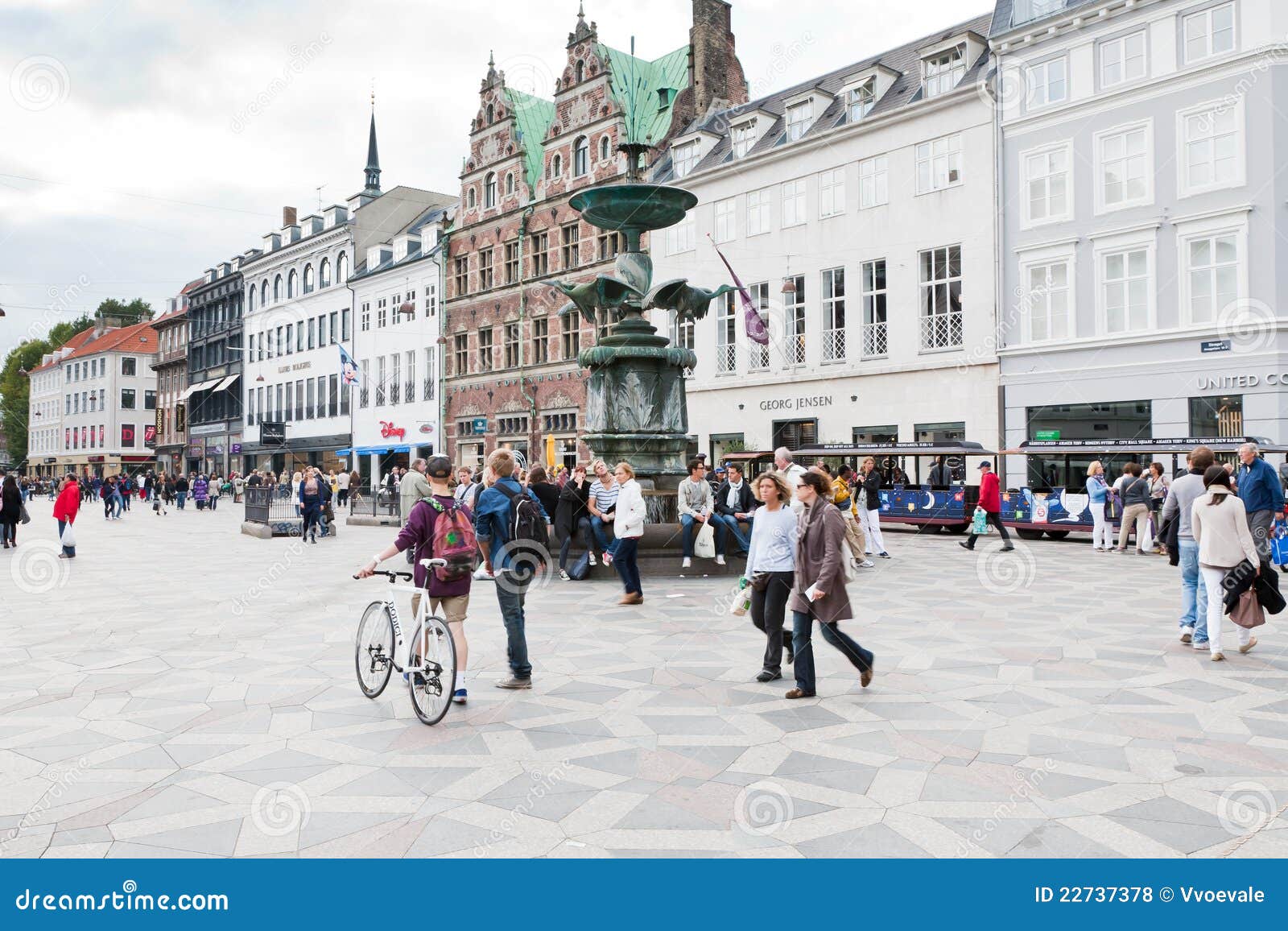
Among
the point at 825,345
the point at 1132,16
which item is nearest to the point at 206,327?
the point at 825,345

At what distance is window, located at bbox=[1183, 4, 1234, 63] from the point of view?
2364 centimetres

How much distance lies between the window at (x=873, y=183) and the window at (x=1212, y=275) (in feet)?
30.5

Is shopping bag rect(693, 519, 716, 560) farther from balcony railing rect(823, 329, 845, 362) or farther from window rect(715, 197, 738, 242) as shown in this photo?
window rect(715, 197, 738, 242)

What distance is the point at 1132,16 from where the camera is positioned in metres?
25.1

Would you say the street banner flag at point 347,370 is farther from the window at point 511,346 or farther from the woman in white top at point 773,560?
the woman in white top at point 773,560

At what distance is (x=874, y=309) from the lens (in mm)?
31203

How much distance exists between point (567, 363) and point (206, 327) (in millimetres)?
39990

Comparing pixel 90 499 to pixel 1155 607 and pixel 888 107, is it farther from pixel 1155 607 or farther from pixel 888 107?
pixel 1155 607

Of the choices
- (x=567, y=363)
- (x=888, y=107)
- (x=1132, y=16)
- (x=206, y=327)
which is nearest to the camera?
(x=1132, y=16)

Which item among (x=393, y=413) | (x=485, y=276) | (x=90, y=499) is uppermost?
(x=485, y=276)

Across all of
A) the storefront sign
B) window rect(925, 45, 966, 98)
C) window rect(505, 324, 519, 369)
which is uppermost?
window rect(925, 45, 966, 98)

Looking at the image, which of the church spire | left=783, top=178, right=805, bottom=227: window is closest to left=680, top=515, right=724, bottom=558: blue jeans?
left=783, top=178, right=805, bottom=227: window

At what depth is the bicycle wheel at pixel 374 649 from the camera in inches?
265

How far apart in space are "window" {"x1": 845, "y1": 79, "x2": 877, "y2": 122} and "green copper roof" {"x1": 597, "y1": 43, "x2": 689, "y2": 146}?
9863mm
